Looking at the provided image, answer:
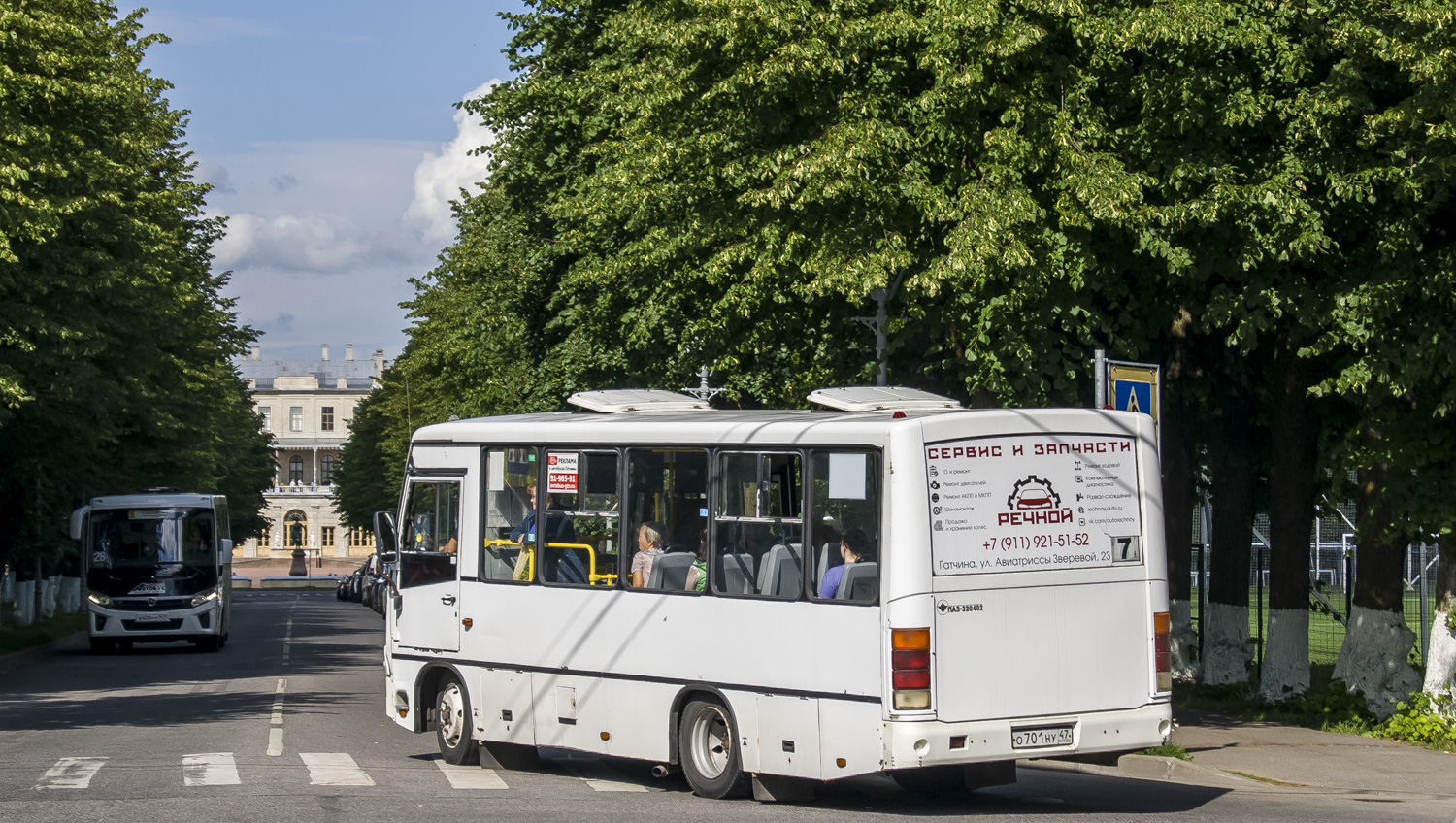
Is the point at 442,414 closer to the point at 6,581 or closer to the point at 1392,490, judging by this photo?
the point at 6,581

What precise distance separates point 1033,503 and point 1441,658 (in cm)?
708

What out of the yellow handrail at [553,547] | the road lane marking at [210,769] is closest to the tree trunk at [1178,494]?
the yellow handrail at [553,547]

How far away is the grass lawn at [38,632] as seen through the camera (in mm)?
31734

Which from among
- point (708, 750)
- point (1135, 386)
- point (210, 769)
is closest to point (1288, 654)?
point (1135, 386)

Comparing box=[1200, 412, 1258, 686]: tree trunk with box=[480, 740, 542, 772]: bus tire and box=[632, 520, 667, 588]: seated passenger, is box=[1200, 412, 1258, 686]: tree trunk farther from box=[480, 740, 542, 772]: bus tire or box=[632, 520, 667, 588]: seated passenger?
box=[632, 520, 667, 588]: seated passenger

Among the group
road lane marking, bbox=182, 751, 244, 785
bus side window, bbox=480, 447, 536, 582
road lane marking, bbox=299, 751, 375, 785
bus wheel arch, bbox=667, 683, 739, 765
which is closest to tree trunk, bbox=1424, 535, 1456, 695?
bus wheel arch, bbox=667, 683, 739, 765

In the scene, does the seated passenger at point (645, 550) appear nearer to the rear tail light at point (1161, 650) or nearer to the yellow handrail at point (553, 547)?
the yellow handrail at point (553, 547)

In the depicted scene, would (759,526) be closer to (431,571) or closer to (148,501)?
(431,571)

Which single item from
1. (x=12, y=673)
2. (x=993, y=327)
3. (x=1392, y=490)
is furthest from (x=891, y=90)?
(x=12, y=673)

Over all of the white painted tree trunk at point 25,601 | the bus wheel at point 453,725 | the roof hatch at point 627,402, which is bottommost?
the white painted tree trunk at point 25,601

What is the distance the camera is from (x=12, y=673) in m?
27.1

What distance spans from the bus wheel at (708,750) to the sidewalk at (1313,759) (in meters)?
3.86

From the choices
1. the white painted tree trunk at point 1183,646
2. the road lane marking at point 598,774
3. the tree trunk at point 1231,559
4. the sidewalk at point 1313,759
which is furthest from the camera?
the white painted tree trunk at point 1183,646

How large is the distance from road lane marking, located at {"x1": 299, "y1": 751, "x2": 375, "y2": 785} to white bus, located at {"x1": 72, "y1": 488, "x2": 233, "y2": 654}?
61.6 ft
